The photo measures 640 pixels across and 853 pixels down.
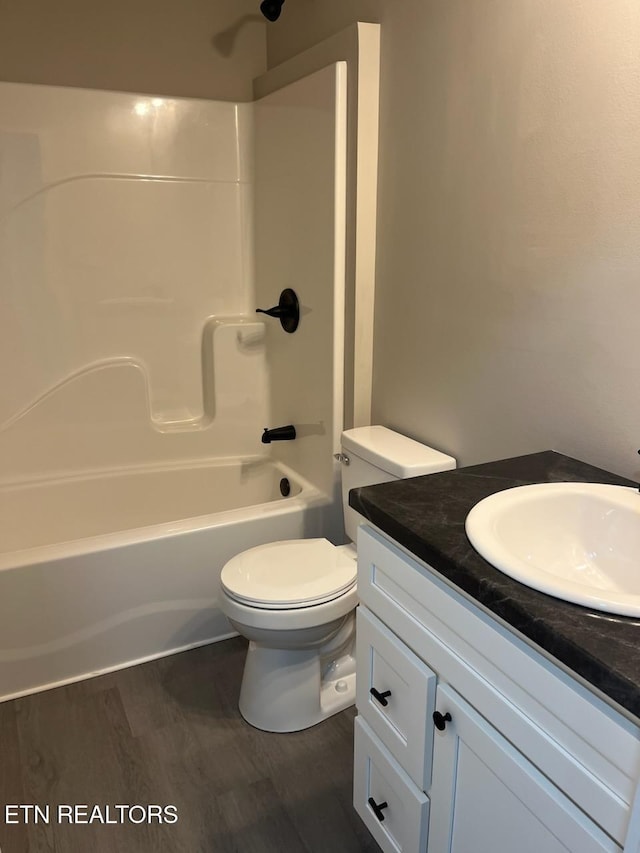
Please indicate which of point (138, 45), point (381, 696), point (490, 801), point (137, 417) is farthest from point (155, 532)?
point (138, 45)

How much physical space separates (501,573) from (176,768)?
3.98 ft

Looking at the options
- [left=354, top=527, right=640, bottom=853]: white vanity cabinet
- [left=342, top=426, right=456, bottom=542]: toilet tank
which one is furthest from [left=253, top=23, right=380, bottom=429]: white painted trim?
[left=354, top=527, right=640, bottom=853]: white vanity cabinet

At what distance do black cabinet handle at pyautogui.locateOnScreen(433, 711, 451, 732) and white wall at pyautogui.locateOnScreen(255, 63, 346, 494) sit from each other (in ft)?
4.11

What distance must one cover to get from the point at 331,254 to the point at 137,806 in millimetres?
1655

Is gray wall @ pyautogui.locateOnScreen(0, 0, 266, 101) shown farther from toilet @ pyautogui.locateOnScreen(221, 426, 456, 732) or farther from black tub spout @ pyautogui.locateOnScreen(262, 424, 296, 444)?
toilet @ pyautogui.locateOnScreen(221, 426, 456, 732)

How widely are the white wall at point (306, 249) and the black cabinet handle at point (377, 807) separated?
3.55ft

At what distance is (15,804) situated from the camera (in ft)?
5.33

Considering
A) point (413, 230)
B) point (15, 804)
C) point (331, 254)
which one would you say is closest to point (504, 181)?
point (413, 230)

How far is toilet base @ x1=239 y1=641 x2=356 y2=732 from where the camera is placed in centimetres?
183

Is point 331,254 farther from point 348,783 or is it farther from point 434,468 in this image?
point 348,783

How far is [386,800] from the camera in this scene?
136 centimetres

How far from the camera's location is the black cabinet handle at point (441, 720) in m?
1.08

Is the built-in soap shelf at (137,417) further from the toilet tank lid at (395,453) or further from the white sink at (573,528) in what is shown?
the white sink at (573,528)

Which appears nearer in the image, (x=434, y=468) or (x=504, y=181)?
(x=504, y=181)
